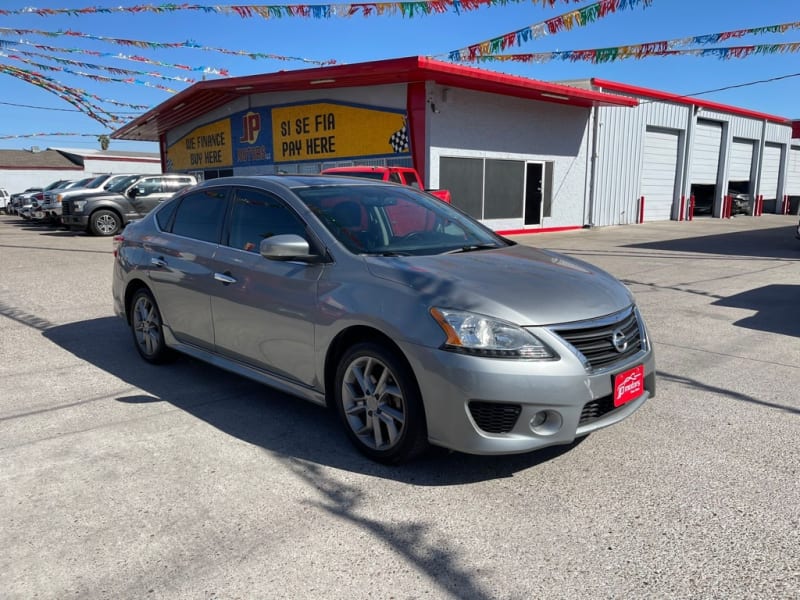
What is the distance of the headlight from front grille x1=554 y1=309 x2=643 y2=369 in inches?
6.6

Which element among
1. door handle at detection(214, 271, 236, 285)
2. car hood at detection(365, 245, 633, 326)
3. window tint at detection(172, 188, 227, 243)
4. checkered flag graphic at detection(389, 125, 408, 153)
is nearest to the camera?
car hood at detection(365, 245, 633, 326)

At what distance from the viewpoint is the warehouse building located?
16750mm

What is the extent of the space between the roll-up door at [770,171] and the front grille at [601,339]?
114ft

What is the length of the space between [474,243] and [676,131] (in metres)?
25.5

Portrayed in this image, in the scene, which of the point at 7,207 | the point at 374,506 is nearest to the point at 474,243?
the point at 374,506

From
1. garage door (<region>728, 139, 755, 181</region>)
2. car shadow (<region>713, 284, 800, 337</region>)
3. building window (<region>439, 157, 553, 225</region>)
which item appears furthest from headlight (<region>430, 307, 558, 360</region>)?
garage door (<region>728, 139, 755, 181</region>)

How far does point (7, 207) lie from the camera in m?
38.3

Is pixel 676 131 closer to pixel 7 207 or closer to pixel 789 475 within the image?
pixel 789 475

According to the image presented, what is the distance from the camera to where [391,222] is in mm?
4262

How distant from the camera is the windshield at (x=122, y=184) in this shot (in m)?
19.0

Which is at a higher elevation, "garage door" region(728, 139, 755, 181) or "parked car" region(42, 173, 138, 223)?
Result: "garage door" region(728, 139, 755, 181)

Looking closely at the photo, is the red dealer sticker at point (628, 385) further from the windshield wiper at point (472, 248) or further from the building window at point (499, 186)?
the building window at point (499, 186)

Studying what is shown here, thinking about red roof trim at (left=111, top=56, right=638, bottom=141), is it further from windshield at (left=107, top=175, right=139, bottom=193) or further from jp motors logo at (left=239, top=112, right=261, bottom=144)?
windshield at (left=107, top=175, right=139, bottom=193)

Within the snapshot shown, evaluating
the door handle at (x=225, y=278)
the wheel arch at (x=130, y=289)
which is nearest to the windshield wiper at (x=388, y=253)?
the door handle at (x=225, y=278)
